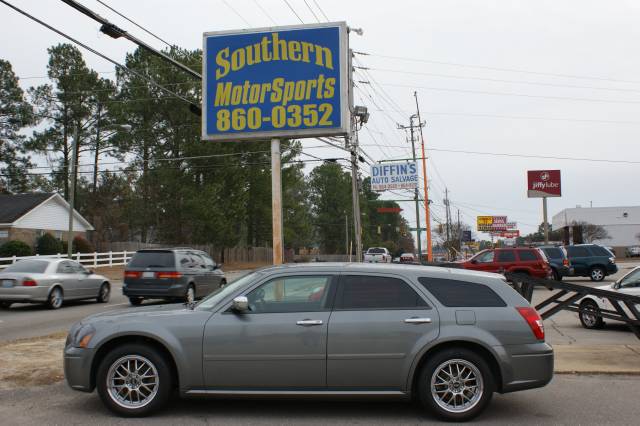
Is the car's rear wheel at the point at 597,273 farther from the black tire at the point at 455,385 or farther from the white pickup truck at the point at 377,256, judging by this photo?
the black tire at the point at 455,385

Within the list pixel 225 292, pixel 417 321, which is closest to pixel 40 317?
pixel 225 292

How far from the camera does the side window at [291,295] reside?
19.4 feet

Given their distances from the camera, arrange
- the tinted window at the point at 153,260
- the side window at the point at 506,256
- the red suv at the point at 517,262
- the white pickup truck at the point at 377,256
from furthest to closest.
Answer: the white pickup truck at the point at 377,256
the side window at the point at 506,256
the red suv at the point at 517,262
the tinted window at the point at 153,260

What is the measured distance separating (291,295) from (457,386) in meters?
1.81

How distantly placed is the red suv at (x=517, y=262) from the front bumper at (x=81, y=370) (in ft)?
65.6

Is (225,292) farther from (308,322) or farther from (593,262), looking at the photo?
(593,262)

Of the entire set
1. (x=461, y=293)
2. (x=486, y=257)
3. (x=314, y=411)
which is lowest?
(x=314, y=411)

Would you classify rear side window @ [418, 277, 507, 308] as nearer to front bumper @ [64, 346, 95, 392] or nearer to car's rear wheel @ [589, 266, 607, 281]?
front bumper @ [64, 346, 95, 392]

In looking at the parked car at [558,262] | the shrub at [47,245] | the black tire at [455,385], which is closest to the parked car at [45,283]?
the black tire at [455,385]

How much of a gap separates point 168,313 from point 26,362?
3686 mm

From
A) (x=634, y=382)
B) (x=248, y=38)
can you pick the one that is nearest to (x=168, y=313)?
(x=634, y=382)

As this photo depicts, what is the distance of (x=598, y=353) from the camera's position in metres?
9.29

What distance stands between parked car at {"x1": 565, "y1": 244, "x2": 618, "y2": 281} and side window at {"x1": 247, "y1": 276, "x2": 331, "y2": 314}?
25.7m

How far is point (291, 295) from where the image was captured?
6.02 m
